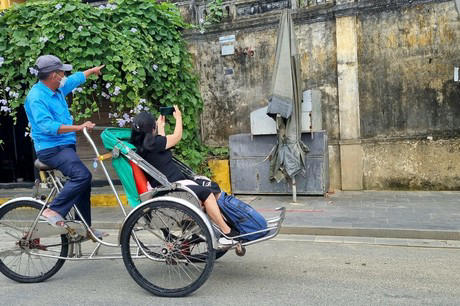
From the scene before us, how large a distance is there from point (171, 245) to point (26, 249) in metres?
1.63

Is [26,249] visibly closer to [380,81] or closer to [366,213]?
[366,213]

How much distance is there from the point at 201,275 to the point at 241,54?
670cm

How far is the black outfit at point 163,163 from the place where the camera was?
13.2 feet

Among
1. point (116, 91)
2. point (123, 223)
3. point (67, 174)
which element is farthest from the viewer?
point (116, 91)

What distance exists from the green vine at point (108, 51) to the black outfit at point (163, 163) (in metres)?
4.14

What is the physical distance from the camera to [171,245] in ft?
12.9

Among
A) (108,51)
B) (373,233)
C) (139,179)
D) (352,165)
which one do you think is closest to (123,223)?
(139,179)

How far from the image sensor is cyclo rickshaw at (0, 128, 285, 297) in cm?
383

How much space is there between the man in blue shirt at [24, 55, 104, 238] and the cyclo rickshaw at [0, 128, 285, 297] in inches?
5.6

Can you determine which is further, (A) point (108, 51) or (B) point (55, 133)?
(A) point (108, 51)

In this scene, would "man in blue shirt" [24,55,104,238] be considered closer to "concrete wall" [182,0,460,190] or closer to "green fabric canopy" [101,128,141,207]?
"green fabric canopy" [101,128,141,207]

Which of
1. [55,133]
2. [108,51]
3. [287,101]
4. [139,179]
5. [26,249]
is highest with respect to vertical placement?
[108,51]

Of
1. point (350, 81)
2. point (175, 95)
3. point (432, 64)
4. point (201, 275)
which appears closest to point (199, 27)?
point (175, 95)

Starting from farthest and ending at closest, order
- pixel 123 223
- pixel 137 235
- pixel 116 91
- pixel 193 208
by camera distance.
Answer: pixel 116 91
pixel 137 235
pixel 123 223
pixel 193 208
